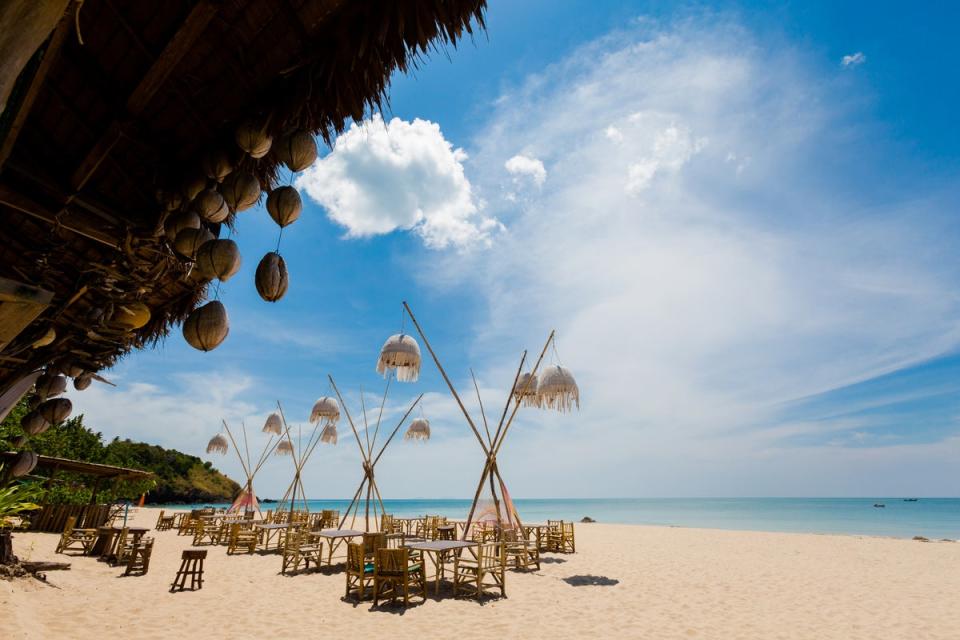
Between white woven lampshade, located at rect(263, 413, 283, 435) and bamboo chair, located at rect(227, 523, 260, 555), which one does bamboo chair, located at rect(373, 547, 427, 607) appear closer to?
bamboo chair, located at rect(227, 523, 260, 555)

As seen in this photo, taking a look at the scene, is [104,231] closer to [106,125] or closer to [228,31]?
[106,125]

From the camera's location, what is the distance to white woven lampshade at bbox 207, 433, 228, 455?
20.1 meters

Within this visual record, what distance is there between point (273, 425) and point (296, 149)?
18.9m

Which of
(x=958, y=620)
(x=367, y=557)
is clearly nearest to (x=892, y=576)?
(x=958, y=620)

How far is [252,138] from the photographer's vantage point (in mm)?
2291

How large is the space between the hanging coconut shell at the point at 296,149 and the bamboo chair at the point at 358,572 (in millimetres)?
6208

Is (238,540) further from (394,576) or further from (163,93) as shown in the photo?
(163,93)

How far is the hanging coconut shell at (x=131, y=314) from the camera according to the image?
A: 148 inches

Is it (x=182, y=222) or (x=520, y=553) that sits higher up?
(x=182, y=222)

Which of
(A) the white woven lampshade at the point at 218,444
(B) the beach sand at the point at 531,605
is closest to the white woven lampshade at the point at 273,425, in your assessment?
(A) the white woven lampshade at the point at 218,444

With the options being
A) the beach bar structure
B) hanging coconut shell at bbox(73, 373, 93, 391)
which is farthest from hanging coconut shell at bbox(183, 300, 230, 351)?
hanging coconut shell at bbox(73, 373, 93, 391)

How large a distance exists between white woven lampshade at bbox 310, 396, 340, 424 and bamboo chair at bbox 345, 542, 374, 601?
8.88m

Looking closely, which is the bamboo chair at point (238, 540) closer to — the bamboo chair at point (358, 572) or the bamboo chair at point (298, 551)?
the bamboo chair at point (298, 551)

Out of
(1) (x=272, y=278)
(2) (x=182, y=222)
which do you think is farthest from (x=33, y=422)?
(1) (x=272, y=278)
